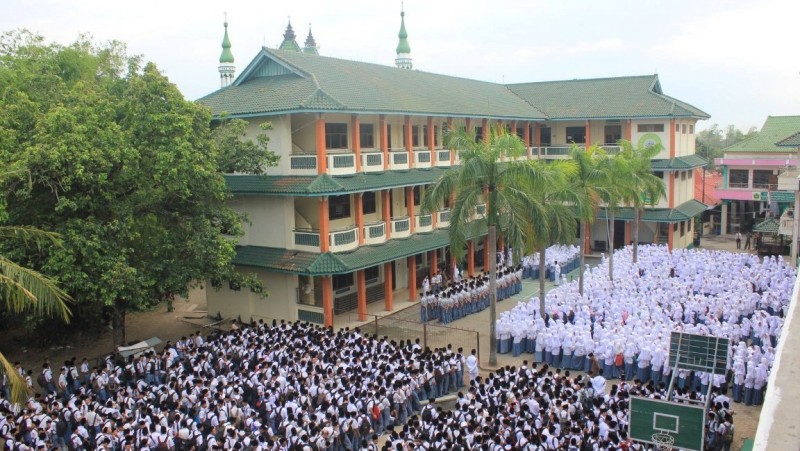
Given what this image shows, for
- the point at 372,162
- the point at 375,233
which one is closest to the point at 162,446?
the point at 375,233

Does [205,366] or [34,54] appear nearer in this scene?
[205,366]

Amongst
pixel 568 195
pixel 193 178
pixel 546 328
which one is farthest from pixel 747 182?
pixel 193 178

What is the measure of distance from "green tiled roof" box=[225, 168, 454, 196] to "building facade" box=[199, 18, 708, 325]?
0.05 metres

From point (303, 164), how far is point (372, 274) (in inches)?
246

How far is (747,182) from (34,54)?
38.0 m

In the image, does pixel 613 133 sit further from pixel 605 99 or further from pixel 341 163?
pixel 341 163

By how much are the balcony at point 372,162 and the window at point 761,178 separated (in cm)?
2709

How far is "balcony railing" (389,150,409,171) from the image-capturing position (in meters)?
24.5

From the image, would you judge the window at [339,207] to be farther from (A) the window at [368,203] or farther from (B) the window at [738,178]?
(B) the window at [738,178]

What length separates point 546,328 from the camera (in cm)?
1861

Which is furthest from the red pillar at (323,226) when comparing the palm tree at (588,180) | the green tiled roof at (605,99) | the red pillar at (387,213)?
the green tiled roof at (605,99)

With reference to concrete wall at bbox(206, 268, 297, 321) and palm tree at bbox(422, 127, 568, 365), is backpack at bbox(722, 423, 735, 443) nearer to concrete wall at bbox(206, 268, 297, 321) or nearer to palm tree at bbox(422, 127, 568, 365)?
palm tree at bbox(422, 127, 568, 365)

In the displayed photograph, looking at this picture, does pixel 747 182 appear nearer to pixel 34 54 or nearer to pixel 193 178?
pixel 193 178

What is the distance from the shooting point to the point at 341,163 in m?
22.0
